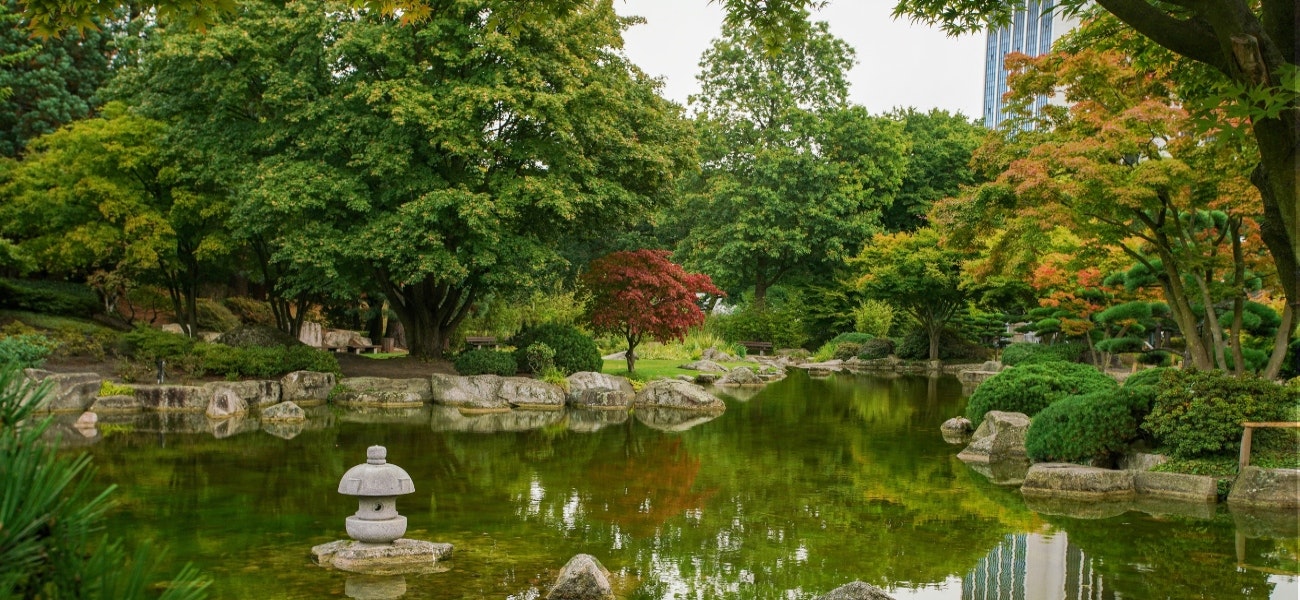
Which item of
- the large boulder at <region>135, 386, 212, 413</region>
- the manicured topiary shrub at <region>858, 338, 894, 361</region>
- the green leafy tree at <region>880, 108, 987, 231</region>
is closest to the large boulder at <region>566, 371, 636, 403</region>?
the large boulder at <region>135, 386, 212, 413</region>

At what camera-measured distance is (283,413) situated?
1594 centimetres

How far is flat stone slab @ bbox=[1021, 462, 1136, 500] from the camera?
34.9 feet

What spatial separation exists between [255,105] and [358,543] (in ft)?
49.6

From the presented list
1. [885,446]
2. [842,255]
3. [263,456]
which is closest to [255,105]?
[263,456]

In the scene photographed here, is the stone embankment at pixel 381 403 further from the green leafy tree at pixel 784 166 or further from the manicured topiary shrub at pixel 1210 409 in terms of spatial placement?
the green leafy tree at pixel 784 166

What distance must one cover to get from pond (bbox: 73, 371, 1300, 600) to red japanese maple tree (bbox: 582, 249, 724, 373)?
743cm

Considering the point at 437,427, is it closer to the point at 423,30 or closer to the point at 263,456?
the point at 263,456

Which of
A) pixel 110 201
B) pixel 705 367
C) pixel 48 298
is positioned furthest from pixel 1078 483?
pixel 48 298

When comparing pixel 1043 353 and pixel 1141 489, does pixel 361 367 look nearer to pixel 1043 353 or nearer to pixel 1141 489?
pixel 1141 489

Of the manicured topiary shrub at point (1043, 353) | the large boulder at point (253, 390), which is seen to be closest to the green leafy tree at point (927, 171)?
the manicured topiary shrub at point (1043, 353)

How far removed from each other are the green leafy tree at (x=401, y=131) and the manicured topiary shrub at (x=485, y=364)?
149cm

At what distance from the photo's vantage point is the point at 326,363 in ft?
62.1

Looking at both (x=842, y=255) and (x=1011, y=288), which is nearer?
(x=1011, y=288)

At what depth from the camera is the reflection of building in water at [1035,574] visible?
6871mm
